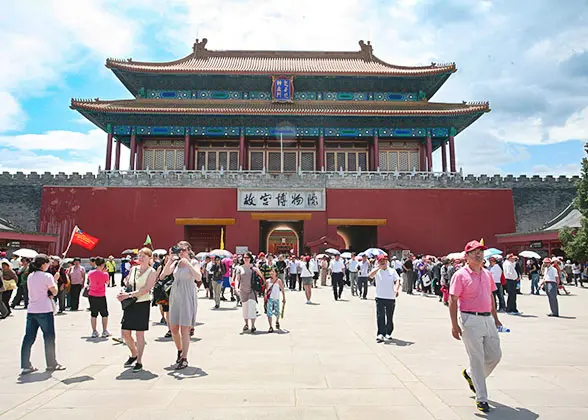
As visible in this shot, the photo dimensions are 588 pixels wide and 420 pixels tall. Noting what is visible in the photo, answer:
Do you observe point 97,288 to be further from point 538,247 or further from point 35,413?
point 538,247

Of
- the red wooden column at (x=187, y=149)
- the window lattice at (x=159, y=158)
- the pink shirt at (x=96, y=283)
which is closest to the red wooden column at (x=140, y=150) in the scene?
the window lattice at (x=159, y=158)

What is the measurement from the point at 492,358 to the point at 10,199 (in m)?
25.0

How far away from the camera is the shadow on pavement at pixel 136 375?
4438 mm

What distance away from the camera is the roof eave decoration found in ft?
82.3

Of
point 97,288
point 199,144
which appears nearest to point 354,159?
point 199,144

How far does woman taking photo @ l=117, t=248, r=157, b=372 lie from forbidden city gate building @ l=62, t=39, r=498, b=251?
59.1 ft

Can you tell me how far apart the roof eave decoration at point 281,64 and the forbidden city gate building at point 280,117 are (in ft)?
0.33

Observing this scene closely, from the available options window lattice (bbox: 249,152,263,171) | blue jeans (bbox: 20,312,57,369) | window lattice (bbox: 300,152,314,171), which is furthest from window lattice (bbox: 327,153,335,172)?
blue jeans (bbox: 20,312,57,369)

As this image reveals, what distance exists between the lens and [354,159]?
2603 centimetres

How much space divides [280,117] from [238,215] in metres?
6.10

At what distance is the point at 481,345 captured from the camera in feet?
12.0

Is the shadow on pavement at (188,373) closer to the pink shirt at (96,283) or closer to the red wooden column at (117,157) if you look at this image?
the pink shirt at (96,283)

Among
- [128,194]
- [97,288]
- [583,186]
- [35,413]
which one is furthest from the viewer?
[128,194]

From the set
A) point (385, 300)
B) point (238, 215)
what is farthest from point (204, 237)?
point (385, 300)
